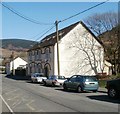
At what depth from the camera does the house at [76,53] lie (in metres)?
57.9

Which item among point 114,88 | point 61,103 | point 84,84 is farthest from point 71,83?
point 61,103

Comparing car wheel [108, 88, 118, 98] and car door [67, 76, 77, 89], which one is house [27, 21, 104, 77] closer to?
car door [67, 76, 77, 89]

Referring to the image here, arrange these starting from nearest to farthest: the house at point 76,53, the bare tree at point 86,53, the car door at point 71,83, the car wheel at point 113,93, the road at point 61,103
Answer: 1. the road at point 61,103
2. the car wheel at point 113,93
3. the car door at point 71,83
4. the house at point 76,53
5. the bare tree at point 86,53

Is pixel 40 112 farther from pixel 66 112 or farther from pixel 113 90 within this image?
pixel 113 90

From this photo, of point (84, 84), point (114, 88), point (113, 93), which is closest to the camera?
point (114, 88)

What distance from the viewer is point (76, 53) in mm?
59406

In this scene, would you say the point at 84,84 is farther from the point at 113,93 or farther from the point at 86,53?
the point at 86,53

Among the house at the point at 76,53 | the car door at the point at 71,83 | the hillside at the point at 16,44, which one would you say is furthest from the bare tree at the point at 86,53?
the hillside at the point at 16,44

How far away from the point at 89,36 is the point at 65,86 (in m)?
29.6

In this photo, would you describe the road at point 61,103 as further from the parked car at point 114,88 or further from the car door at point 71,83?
the car door at point 71,83

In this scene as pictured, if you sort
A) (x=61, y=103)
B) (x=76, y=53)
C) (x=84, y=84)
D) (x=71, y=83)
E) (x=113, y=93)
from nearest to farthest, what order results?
(x=61, y=103)
(x=113, y=93)
(x=84, y=84)
(x=71, y=83)
(x=76, y=53)

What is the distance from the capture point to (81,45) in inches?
2343

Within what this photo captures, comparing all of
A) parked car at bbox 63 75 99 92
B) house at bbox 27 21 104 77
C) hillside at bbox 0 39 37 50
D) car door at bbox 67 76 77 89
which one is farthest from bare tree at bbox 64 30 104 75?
hillside at bbox 0 39 37 50

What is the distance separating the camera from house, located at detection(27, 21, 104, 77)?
2281 inches
